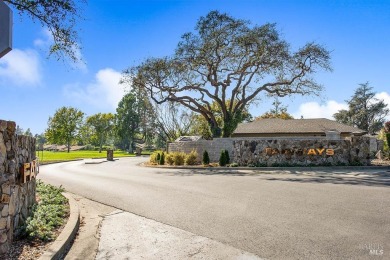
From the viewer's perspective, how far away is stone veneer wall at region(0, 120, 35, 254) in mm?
4369

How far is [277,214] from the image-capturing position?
7152mm

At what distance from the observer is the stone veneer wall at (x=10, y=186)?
4.37 metres

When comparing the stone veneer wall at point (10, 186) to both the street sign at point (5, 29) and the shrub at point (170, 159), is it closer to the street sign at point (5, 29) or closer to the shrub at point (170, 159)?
the street sign at point (5, 29)

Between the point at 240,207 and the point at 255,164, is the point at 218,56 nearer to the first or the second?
the point at 255,164

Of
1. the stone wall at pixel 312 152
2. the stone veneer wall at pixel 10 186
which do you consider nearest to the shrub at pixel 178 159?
the stone wall at pixel 312 152

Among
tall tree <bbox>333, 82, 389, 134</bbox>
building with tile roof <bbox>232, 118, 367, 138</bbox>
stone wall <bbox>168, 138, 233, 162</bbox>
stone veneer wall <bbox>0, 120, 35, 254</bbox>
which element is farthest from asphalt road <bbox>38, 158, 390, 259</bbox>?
tall tree <bbox>333, 82, 389, 134</bbox>

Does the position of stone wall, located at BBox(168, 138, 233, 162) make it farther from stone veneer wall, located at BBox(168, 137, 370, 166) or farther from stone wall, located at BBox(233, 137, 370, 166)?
stone wall, located at BBox(233, 137, 370, 166)

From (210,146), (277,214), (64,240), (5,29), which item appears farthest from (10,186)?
(210,146)

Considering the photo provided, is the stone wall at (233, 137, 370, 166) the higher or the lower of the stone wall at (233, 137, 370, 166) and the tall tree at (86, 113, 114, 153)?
the lower

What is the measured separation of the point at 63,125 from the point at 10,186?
71.9 m

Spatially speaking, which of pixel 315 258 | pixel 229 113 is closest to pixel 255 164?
pixel 229 113

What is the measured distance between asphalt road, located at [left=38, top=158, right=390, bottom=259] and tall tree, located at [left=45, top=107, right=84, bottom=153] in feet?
210

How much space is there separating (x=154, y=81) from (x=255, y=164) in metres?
15.4

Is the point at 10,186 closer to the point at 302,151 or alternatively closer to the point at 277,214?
the point at 277,214
